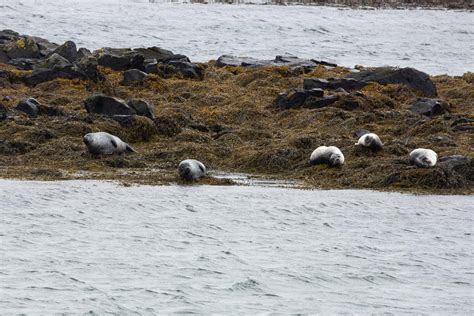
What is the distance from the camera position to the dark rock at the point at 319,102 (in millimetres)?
18547

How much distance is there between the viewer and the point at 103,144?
14.6 m

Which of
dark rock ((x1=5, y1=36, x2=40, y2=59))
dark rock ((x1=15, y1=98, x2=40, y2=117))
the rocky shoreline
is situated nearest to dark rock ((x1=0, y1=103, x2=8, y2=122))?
the rocky shoreline

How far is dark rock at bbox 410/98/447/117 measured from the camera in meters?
18.2

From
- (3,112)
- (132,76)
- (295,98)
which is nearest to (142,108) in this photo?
(3,112)

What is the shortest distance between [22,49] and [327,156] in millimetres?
11791

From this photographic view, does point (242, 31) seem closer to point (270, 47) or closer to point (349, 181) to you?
point (270, 47)

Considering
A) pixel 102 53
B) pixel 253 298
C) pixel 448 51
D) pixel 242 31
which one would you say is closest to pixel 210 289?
pixel 253 298

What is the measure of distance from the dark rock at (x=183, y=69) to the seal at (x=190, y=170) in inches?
348

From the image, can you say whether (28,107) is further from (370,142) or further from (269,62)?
(269,62)

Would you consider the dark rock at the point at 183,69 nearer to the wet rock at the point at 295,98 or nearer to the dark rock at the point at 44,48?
the dark rock at the point at 44,48

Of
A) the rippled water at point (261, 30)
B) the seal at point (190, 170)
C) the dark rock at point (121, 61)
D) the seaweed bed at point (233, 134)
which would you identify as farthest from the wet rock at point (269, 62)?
the seal at point (190, 170)

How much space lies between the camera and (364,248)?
10516 millimetres

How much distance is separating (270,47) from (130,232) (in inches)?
954

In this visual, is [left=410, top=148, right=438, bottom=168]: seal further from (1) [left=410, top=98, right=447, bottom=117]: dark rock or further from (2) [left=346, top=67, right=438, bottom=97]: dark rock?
(2) [left=346, top=67, right=438, bottom=97]: dark rock
